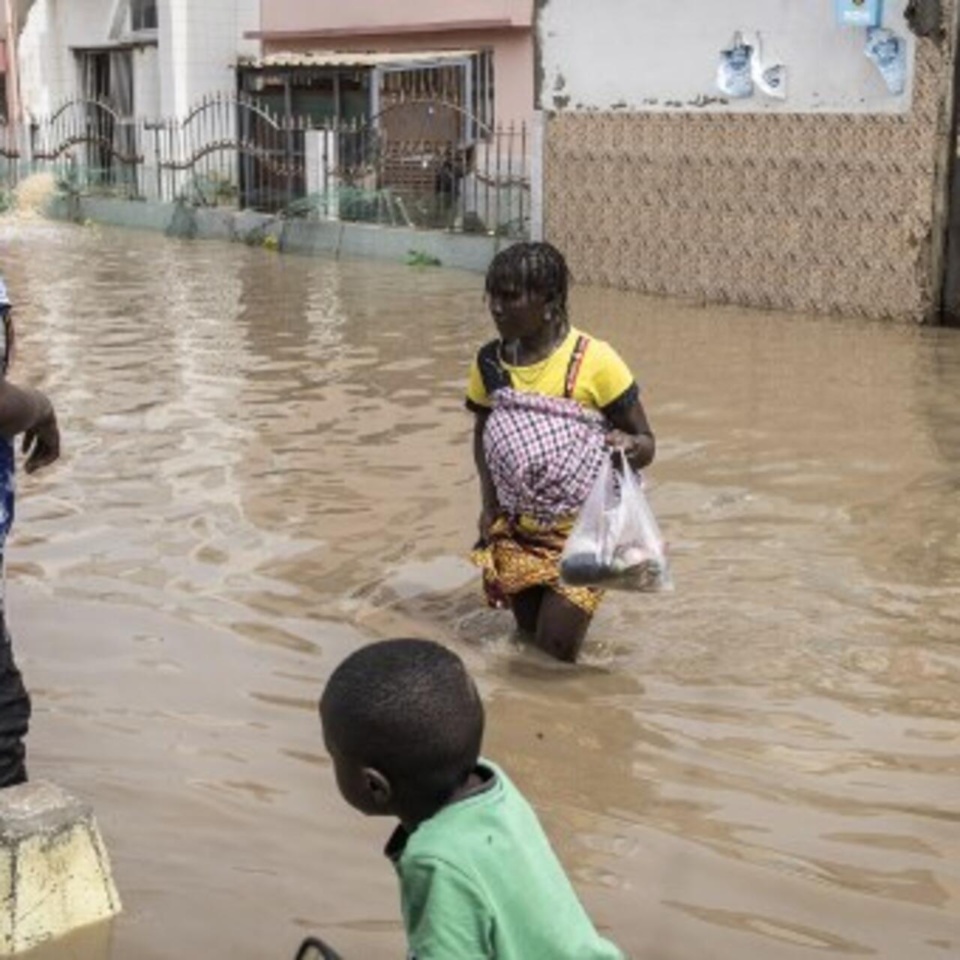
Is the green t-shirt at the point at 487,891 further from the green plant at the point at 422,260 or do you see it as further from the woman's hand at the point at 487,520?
the green plant at the point at 422,260

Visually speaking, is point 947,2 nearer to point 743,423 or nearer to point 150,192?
point 743,423

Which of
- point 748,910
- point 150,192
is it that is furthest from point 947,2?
point 150,192

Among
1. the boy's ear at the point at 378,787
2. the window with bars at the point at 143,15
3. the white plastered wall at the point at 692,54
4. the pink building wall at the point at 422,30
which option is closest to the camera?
the boy's ear at the point at 378,787

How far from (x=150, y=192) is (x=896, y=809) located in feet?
72.5

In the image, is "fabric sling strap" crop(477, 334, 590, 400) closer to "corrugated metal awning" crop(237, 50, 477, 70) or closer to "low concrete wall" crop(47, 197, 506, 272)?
"low concrete wall" crop(47, 197, 506, 272)

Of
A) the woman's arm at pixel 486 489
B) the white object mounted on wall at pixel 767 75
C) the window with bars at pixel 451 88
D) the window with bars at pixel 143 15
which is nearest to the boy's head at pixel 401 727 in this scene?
the woman's arm at pixel 486 489

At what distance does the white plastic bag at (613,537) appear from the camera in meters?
4.73

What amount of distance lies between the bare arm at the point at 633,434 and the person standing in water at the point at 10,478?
1.85 meters

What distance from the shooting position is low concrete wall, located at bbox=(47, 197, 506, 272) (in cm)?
1741

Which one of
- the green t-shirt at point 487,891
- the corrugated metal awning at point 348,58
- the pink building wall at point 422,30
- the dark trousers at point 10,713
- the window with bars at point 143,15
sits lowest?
the dark trousers at point 10,713

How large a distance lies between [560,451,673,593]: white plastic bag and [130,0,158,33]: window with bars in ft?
76.2

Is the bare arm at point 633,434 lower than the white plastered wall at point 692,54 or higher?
lower

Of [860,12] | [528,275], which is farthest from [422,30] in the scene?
[528,275]

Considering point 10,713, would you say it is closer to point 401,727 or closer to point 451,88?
point 401,727
